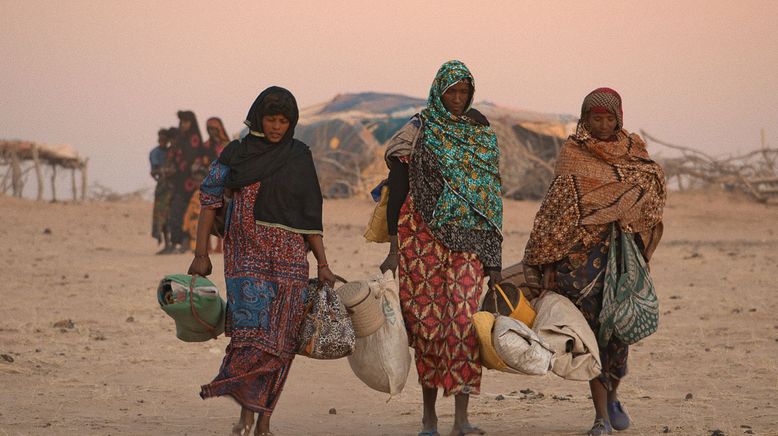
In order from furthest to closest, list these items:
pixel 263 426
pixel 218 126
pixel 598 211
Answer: pixel 218 126, pixel 598 211, pixel 263 426

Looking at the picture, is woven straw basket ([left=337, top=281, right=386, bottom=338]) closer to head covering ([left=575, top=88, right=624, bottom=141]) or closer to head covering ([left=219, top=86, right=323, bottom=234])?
head covering ([left=219, top=86, right=323, bottom=234])

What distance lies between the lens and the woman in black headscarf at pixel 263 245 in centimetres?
509

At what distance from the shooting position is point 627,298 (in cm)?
534

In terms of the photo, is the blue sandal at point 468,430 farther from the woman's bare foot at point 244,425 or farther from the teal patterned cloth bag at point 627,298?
the woman's bare foot at point 244,425

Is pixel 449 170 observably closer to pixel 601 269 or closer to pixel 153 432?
pixel 601 269

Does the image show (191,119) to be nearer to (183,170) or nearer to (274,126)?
(183,170)

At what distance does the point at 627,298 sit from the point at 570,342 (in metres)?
0.36

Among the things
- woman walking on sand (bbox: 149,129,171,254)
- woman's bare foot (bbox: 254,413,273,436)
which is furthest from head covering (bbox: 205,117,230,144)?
woman's bare foot (bbox: 254,413,273,436)

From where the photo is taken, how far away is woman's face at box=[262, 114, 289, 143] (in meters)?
Result: 5.09

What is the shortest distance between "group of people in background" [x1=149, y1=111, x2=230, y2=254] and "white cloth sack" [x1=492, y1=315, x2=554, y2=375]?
1183 centimetres

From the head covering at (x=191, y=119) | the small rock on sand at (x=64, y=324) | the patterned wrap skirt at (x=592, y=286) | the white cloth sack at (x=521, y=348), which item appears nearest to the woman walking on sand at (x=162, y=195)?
the head covering at (x=191, y=119)

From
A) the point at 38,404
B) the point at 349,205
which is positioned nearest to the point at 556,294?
the point at 38,404

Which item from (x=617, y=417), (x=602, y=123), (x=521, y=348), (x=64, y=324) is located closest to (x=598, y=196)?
(x=602, y=123)

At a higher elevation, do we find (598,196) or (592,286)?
(598,196)
